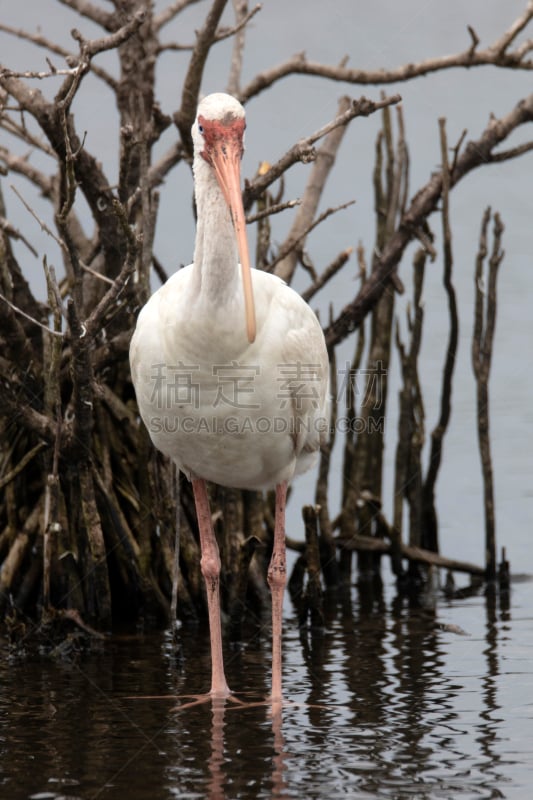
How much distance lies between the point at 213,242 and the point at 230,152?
46cm

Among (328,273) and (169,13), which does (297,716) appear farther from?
(169,13)

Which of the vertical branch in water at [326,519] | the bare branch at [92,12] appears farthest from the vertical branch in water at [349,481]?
the bare branch at [92,12]

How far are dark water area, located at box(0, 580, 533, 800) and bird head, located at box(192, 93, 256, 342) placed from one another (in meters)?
2.12

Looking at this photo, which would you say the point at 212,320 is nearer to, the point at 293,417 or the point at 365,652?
the point at 293,417

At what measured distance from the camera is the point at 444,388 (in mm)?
10992

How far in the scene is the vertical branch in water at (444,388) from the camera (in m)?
10.3

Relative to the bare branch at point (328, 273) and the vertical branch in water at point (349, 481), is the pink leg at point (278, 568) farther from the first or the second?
the vertical branch in water at point (349, 481)

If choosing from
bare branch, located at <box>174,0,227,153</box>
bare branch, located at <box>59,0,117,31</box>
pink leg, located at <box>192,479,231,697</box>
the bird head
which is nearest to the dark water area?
pink leg, located at <box>192,479,231,697</box>

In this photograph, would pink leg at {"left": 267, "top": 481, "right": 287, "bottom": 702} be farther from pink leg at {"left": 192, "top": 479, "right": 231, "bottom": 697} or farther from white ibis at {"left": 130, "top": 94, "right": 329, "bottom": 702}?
pink leg at {"left": 192, "top": 479, "right": 231, "bottom": 697}

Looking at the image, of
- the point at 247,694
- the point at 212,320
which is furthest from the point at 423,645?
the point at 212,320

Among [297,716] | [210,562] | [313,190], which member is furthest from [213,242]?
[313,190]

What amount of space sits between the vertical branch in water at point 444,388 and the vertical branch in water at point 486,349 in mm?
181

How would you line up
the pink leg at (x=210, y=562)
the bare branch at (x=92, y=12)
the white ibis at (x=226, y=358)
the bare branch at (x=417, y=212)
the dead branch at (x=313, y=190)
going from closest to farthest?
the white ibis at (x=226, y=358) → the pink leg at (x=210, y=562) → the bare branch at (x=417, y=212) → the dead branch at (x=313, y=190) → the bare branch at (x=92, y=12)

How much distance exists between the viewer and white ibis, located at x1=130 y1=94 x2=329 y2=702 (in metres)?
7.13
